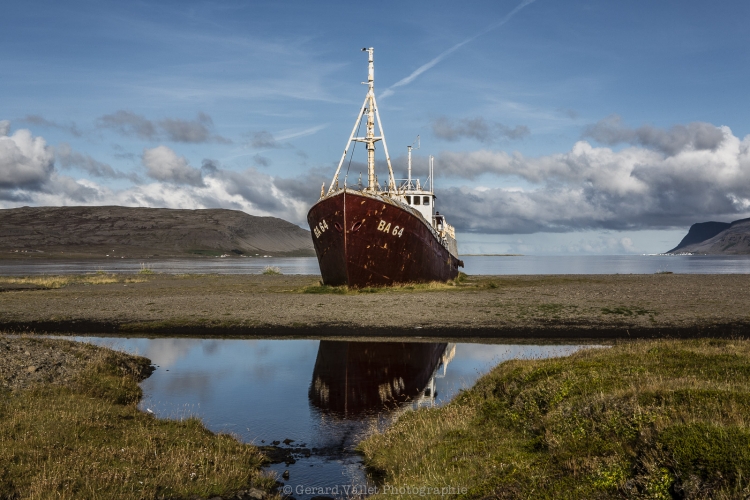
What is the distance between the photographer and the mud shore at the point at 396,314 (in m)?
28.2

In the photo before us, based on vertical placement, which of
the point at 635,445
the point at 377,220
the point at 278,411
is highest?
the point at 377,220

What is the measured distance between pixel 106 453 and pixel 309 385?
893cm

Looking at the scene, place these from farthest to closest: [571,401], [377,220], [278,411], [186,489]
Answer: [377,220] < [278,411] < [571,401] < [186,489]

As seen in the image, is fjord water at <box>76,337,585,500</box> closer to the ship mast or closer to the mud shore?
the mud shore

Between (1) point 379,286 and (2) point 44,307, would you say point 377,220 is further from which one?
(2) point 44,307

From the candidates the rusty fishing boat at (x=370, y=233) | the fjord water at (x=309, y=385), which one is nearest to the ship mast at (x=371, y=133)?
the rusty fishing boat at (x=370, y=233)

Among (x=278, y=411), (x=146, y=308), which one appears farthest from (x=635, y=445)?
(x=146, y=308)

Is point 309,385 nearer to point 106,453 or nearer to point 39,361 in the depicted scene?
point 39,361

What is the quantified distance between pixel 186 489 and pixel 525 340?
2005cm

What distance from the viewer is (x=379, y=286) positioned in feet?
141

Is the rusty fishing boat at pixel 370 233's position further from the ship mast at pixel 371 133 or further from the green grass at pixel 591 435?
the green grass at pixel 591 435

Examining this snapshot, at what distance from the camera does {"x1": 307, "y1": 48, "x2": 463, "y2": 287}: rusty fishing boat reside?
130 ft

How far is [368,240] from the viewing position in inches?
1588

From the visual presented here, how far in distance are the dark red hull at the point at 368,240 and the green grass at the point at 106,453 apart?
26.5m
